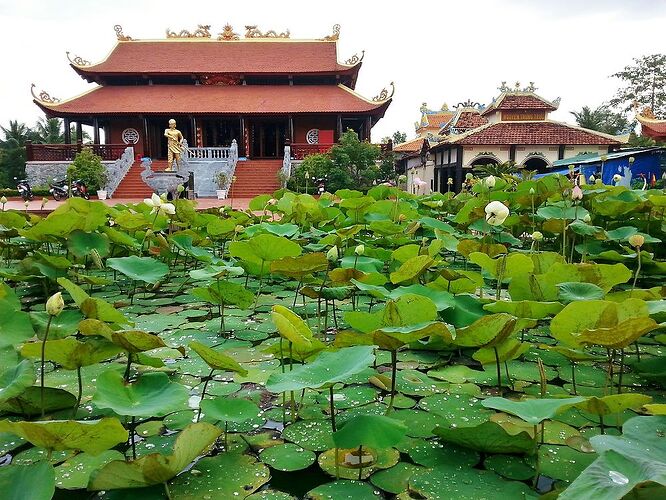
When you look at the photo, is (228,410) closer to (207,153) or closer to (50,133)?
(207,153)

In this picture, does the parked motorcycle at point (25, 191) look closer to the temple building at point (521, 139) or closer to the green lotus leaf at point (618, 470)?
the temple building at point (521, 139)

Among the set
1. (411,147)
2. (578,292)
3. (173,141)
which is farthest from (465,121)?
(578,292)

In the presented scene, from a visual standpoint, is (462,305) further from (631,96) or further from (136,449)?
(631,96)

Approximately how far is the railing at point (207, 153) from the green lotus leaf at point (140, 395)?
45.4 ft

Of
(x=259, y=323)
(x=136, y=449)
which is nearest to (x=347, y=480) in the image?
(x=136, y=449)

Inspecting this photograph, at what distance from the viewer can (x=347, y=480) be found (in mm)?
977

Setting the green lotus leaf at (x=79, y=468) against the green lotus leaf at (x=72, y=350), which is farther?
the green lotus leaf at (x=72, y=350)

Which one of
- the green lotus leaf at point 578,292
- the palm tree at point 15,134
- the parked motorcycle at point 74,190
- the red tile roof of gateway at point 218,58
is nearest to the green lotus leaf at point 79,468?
the green lotus leaf at point 578,292

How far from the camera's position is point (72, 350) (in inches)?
44.3

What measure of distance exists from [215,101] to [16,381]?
16.9 m

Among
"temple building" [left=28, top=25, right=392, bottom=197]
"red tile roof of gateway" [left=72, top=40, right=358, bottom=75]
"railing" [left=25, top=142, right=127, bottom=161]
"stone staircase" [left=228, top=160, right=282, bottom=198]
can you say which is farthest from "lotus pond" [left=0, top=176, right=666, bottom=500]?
"red tile roof of gateway" [left=72, top=40, right=358, bottom=75]

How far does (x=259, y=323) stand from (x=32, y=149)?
1563 cm

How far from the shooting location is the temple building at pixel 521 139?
14711mm

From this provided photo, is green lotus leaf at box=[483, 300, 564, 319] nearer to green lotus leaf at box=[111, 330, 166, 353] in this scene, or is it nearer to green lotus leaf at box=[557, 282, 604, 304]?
green lotus leaf at box=[557, 282, 604, 304]
